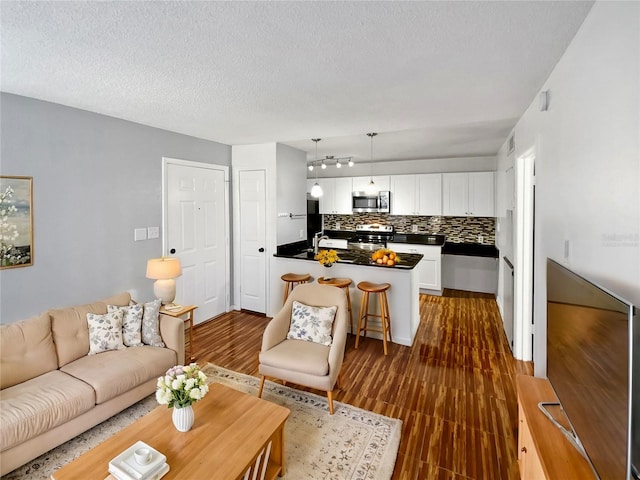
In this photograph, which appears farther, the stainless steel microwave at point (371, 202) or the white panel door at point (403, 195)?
the stainless steel microwave at point (371, 202)

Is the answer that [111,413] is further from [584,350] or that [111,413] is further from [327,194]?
[327,194]

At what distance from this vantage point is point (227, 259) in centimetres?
499

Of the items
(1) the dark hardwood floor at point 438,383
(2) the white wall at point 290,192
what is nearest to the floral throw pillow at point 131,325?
(1) the dark hardwood floor at point 438,383

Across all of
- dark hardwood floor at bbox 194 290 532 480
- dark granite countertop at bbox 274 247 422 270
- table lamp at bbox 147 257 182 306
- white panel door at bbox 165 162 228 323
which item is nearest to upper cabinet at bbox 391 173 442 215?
dark granite countertop at bbox 274 247 422 270

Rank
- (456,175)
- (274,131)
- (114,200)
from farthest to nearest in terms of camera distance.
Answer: (456,175)
(274,131)
(114,200)

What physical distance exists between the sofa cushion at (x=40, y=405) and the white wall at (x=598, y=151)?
3104mm

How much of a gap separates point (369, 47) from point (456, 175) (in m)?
4.58

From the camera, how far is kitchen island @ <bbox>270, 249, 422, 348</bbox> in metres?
3.91

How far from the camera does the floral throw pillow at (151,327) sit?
2973mm

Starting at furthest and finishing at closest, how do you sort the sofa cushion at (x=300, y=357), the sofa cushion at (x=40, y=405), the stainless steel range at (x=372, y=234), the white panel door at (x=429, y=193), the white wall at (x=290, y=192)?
1. the stainless steel range at (x=372, y=234)
2. the white panel door at (x=429, y=193)
3. the white wall at (x=290, y=192)
4. the sofa cushion at (x=300, y=357)
5. the sofa cushion at (x=40, y=405)

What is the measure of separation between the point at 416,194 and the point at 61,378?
5.70 m

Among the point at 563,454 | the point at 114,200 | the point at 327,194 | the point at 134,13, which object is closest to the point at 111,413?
the point at 114,200

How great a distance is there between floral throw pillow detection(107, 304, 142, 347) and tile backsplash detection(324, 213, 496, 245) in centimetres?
507

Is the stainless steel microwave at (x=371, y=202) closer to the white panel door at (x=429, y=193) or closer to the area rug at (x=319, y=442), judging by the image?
the white panel door at (x=429, y=193)
